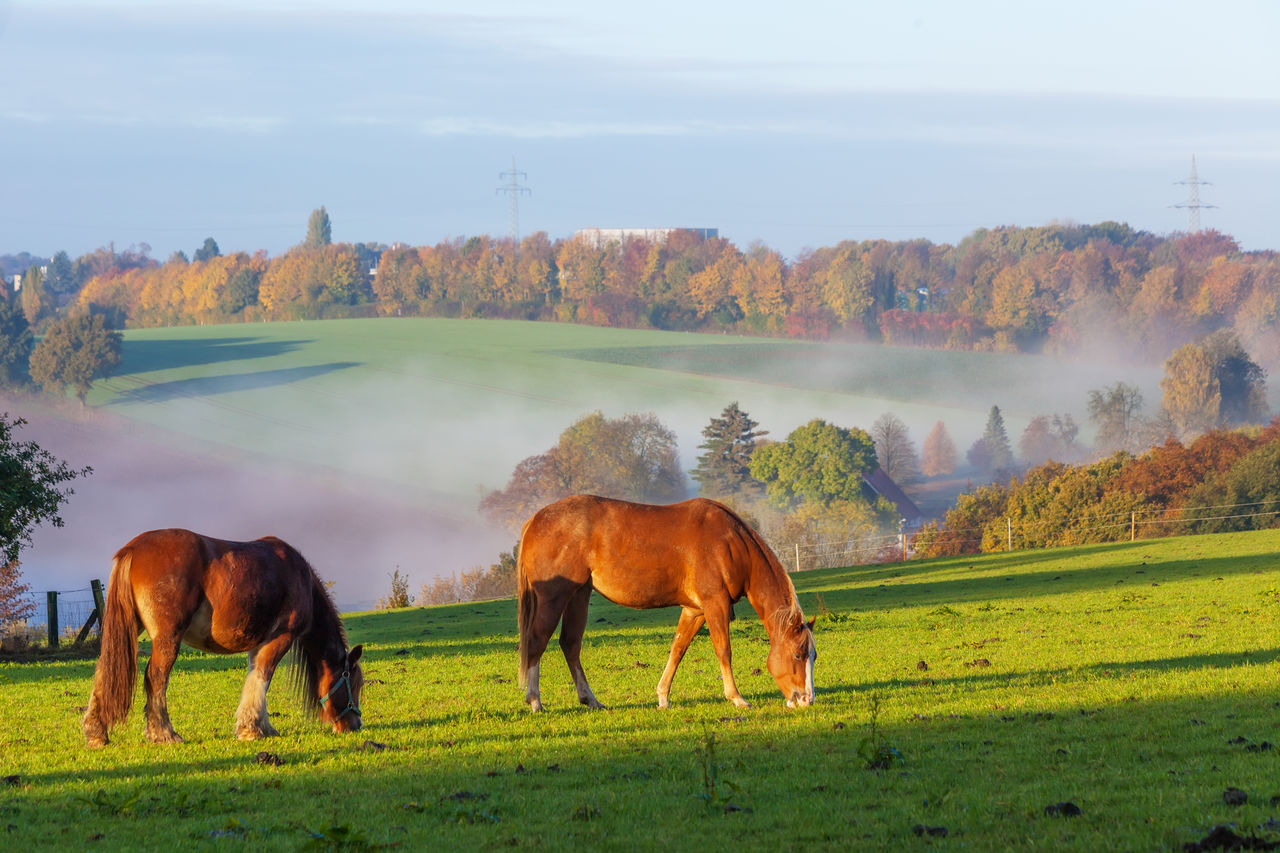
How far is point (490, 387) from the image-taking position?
420 feet

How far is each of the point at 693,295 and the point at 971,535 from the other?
92.8 m

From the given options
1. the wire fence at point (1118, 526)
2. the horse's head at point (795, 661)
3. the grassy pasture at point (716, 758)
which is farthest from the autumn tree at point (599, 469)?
the horse's head at point (795, 661)

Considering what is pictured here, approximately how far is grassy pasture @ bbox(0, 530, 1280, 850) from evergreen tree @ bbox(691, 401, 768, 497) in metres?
90.1

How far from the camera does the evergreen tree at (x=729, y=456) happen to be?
363ft

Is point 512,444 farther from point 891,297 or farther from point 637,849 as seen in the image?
point 637,849

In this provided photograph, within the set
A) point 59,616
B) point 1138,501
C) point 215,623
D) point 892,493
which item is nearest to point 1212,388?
point 892,493

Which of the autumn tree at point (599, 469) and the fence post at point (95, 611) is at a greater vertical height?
the fence post at point (95, 611)

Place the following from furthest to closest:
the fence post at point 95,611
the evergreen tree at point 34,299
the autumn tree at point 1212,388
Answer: the evergreen tree at point 34,299
the autumn tree at point 1212,388
the fence post at point 95,611

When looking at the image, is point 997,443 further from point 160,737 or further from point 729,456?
point 160,737

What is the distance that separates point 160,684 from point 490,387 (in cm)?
11715

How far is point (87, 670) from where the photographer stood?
2141 cm

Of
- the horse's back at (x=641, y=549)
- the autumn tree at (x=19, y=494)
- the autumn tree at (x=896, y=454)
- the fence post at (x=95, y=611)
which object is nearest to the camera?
the horse's back at (x=641, y=549)

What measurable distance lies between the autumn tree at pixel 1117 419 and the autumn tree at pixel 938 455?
13814 millimetres

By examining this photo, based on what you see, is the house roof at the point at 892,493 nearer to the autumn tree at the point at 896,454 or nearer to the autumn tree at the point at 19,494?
the autumn tree at the point at 896,454
